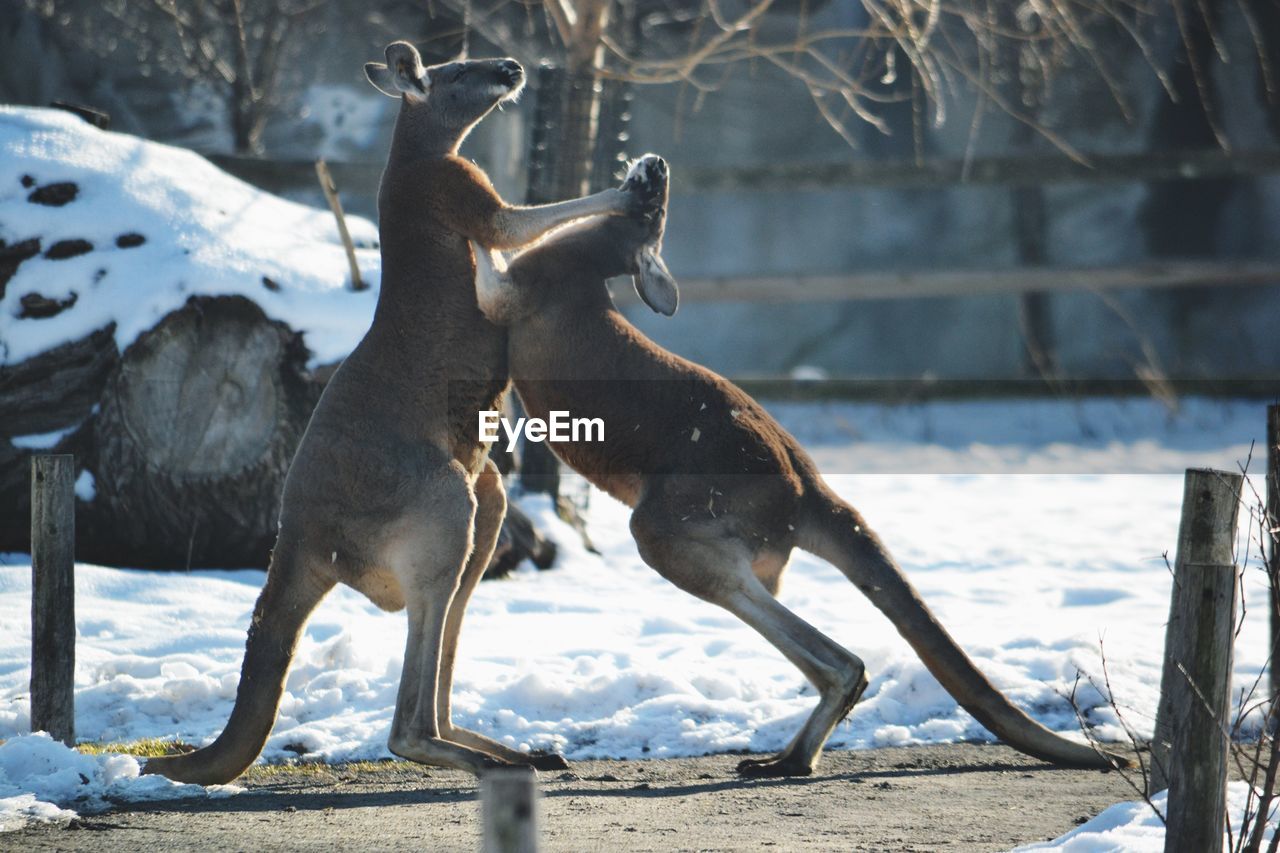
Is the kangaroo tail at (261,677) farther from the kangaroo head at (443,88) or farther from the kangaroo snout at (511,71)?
the kangaroo snout at (511,71)

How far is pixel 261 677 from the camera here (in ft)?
14.5

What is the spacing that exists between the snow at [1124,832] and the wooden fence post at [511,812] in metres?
2.14

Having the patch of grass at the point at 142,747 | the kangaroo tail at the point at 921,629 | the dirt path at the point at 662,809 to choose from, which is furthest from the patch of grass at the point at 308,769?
the kangaroo tail at the point at 921,629

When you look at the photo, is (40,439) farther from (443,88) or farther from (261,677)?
(443,88)

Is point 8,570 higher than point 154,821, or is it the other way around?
point 8,570

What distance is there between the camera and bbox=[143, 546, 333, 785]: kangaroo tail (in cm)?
429

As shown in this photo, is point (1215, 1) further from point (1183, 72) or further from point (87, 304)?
point (87, 304)

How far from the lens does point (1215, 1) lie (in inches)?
537

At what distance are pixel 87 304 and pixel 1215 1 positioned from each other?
453 inches

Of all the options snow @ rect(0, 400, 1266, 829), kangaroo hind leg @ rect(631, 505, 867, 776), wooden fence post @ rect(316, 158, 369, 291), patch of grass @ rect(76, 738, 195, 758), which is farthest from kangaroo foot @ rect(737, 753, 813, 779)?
wooden fence post @ rect(316, 158, 369, 291)

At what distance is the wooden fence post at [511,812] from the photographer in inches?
74.0

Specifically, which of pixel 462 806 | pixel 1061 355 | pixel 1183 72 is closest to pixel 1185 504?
pixel 462 806

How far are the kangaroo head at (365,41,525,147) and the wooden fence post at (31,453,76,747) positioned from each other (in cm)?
174

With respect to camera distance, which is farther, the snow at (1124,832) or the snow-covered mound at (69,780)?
the snow-covered mound at (69,780)
